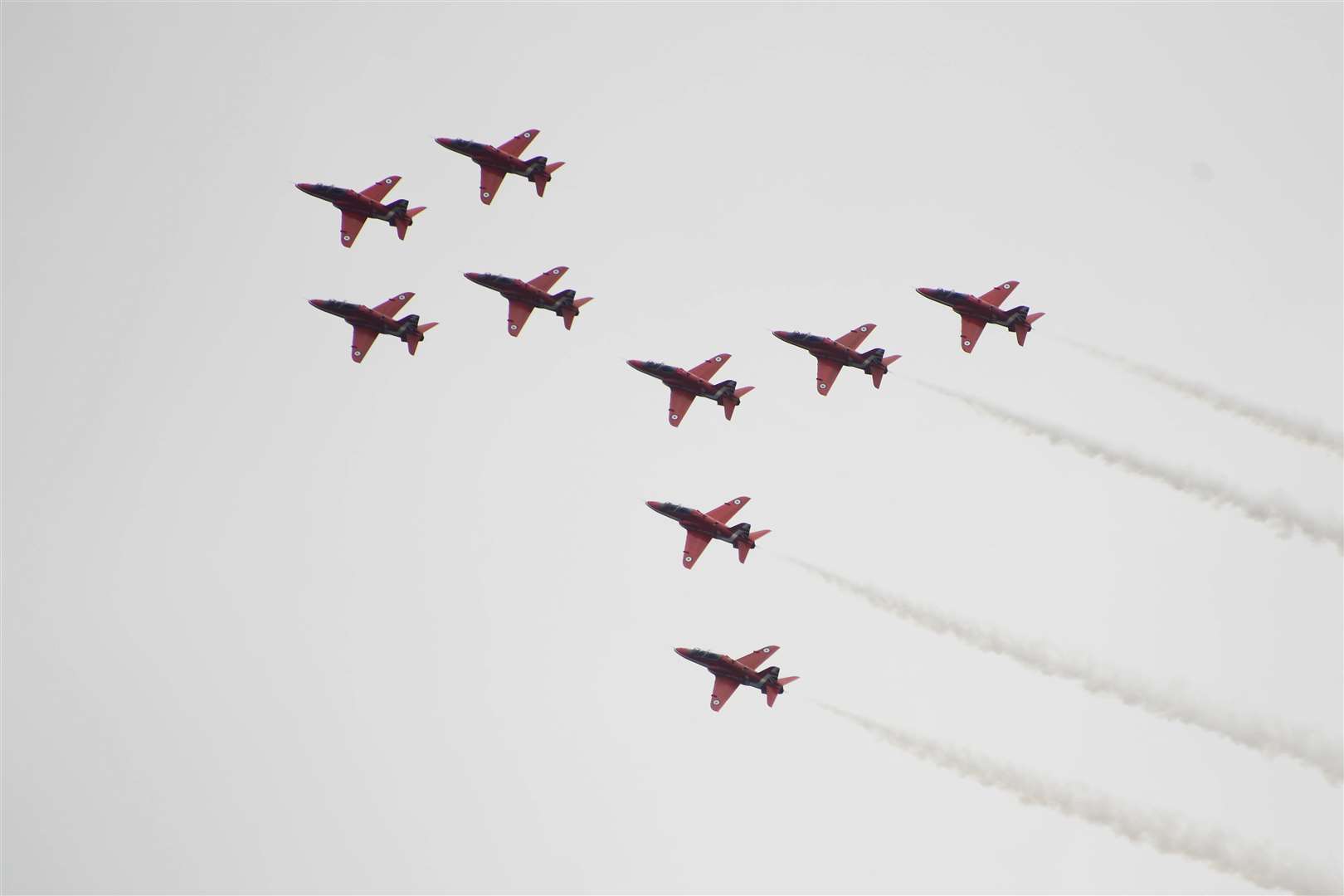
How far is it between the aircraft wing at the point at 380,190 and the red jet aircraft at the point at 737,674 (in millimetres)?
26152

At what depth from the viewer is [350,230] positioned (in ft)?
273

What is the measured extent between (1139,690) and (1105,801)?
5.16 m

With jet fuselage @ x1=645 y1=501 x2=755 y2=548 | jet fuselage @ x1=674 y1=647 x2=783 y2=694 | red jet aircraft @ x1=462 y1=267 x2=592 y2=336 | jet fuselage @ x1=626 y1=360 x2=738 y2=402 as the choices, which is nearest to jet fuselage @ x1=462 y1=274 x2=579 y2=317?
red jet aircraft @ x1=462 y1=267 x2=592 y2=336

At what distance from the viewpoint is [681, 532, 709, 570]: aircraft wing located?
80188 millimetres

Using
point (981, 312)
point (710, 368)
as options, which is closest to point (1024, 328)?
point (981, 312)

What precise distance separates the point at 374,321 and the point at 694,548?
18687mm

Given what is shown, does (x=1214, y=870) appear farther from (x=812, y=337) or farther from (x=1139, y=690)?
(x=812, y=337)

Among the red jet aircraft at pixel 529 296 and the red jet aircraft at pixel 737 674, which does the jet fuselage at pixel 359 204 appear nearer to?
the red jet aircraft at pixel 529 296

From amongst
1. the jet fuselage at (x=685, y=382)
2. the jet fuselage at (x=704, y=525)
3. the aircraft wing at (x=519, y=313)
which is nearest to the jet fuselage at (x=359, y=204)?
the aircraft wing at (x=519, y=313)

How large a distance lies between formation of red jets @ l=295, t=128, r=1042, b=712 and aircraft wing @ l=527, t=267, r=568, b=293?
0.13ft

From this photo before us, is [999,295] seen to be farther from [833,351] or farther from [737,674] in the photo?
[737,674]

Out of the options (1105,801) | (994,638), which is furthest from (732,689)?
(1105,801)

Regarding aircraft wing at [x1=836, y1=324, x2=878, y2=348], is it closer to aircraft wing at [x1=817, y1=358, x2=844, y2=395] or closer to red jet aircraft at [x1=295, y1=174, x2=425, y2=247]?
aircraft wing at [x1=817, y1=358, x2=844, y2=395]

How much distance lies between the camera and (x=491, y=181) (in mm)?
83812
